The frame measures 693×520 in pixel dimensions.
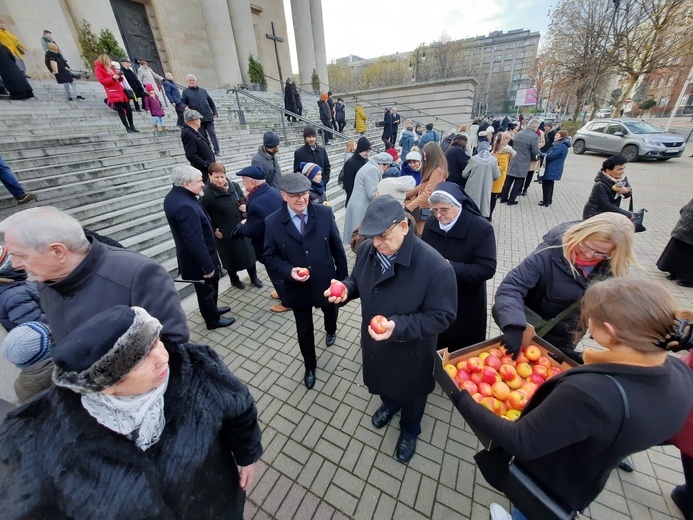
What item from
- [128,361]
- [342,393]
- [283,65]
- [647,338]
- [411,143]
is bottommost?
[342,393]

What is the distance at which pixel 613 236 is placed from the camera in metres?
1.96

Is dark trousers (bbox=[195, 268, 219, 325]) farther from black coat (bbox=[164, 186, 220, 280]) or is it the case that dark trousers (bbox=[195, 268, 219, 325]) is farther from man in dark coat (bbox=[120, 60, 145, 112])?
man in dark coat (bbox=[120, 60, 145, 112])

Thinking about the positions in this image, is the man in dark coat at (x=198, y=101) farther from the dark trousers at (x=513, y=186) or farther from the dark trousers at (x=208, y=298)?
the dark trousers at (x=513, y=186)

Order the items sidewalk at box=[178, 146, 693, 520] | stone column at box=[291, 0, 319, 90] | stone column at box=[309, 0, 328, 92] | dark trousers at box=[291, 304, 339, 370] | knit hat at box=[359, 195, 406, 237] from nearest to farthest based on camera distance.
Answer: knit hat at box=[359, 195, 406, 237]
sidewalk at box=[178, 146, 693, 520]
dark trousers at box=[291, 304, 339, 370]
stone column at box=[291, 0, 319, 90]
stone column at box=[309, 0, 328, 92]

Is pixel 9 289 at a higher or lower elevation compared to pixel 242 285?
higher

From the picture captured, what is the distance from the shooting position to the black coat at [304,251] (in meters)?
2.85

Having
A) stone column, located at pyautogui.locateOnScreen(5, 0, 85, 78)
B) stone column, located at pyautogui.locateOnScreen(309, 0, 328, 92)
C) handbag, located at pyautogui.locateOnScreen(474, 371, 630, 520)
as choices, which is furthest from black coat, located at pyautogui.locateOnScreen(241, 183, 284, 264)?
stone column, located at pyautogui.locateOnScreen(309, 0, 328, 92)

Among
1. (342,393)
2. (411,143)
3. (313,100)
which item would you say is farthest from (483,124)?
(342,393)

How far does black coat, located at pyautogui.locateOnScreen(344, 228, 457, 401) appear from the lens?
190cm

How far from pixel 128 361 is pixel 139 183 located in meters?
6.65

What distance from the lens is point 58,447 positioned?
1.07 meters

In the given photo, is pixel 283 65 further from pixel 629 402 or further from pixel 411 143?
pixel 629 402

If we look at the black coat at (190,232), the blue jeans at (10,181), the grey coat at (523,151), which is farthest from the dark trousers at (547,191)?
the blue jeans at (10,181)

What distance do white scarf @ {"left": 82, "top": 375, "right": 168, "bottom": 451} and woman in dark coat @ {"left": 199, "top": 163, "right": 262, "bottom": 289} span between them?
3276 mm
